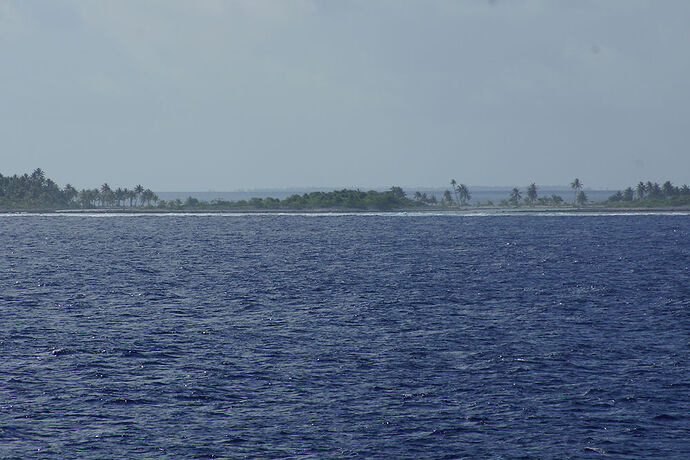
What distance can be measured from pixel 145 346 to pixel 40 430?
18543 mm

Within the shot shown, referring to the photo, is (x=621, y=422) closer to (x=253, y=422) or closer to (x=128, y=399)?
(x=253, y=422)

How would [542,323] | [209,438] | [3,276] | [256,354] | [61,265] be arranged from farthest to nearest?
1. [61,265]
2. [3,276]
3. [542,323]
4. [256,354]
5. [209,438]

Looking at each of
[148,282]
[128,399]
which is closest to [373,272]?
[148,282]

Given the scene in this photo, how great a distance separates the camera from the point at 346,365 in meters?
49.6

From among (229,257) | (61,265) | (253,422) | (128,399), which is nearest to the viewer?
(253,422)

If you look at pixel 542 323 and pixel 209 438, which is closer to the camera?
pixel 209 438

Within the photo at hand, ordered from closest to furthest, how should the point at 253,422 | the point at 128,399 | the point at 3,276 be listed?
the point at 253,422
the point at 128,399
the point at 3,276

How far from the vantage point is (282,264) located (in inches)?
4820

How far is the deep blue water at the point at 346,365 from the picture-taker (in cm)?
3581

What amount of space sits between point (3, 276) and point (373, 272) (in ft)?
178

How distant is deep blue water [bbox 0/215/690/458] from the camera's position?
1410 inches

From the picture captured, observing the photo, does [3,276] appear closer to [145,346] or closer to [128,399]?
[145,346]

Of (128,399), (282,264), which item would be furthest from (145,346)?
(282,264)

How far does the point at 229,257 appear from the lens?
5389 inches
